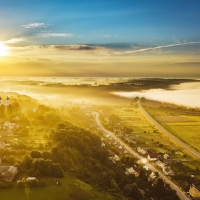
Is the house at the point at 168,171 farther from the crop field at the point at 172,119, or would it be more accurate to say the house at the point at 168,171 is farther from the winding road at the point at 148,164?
the crop field at the point at 172,119

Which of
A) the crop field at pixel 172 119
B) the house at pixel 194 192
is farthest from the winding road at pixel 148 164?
the crop field at pixel 172 119

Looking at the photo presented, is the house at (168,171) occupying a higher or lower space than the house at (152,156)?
lower

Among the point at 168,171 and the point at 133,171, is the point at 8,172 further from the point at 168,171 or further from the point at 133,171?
the point at 168,171

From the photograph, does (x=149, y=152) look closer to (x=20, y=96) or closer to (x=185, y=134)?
(x=185, y=134)

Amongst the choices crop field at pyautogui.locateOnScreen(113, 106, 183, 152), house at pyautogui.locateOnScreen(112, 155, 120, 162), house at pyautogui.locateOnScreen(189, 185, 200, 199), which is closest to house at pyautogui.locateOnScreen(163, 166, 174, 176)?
house at pyautogui.locateOnScreen(189, 185, 200, 199)

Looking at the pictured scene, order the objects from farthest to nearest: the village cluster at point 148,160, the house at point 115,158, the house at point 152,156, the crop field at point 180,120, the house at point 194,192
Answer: the crop field at point 180,120
the house at point 152,156
the house at point 115,158
the village cluster at point 148,160
the house at point 194,192

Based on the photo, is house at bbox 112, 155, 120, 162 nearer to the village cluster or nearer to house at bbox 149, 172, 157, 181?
the village cluster

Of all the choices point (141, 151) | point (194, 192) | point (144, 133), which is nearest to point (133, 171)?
point (194, 192)

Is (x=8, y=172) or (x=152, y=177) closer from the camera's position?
(x=8, y=172)
